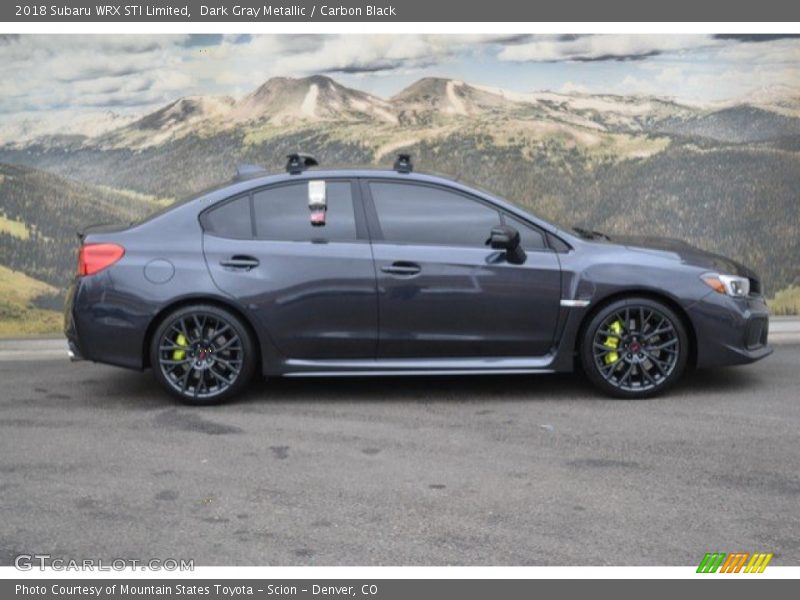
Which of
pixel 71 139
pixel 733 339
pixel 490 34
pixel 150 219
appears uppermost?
pixel 490 34

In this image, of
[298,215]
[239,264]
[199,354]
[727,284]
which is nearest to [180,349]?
[199,354]

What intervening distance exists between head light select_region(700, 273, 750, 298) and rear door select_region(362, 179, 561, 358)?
0.97m

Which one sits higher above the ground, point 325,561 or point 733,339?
point 733,339

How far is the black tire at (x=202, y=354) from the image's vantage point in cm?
768

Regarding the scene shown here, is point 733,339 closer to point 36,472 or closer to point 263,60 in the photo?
point 36,472

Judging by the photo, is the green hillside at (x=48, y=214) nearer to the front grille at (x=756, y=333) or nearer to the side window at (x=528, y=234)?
the side window at (x=528, y=234)

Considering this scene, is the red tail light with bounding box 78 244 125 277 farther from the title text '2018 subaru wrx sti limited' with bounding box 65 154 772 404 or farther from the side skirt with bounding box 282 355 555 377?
the side skirt with bounding box 282 355 555 377

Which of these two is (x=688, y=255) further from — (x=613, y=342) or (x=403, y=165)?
(x=403, y=165)

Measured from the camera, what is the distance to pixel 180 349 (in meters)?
7.71

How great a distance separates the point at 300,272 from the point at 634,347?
2.17 meters

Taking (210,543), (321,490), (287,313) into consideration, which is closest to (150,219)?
(287,313)

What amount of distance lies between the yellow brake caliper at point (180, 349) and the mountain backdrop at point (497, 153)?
12.6 ft

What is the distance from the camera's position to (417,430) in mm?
7176

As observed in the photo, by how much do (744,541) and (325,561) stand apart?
1.79 m
